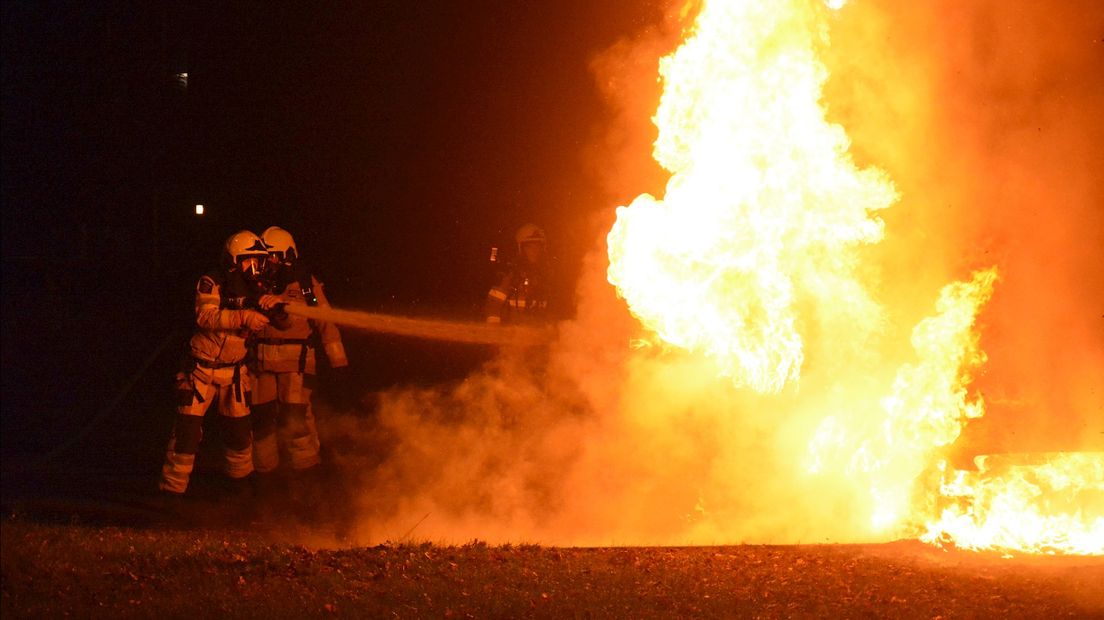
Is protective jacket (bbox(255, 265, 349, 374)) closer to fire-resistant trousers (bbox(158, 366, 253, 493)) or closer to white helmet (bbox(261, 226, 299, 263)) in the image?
white helmet (bbox(261, 226, 299, 263))

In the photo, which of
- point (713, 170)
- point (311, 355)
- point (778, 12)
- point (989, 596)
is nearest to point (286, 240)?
point (311, 355)

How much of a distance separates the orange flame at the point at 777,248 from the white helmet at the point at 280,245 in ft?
11.1

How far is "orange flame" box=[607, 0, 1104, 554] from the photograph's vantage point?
8.02 m

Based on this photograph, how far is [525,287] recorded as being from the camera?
35.8 feet

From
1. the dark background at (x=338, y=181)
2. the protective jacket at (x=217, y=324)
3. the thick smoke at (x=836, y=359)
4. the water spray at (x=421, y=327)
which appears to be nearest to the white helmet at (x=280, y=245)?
the water spray at (x=421, y=327)

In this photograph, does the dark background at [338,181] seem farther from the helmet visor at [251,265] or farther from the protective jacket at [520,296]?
the helmet visor at [251,265]

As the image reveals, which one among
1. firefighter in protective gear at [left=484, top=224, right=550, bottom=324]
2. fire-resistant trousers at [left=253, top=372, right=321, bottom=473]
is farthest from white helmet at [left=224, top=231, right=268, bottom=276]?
firefighter in protective gear at [left=484, top=224, right=550, bottom=324]

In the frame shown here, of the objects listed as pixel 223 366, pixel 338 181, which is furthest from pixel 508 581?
pixel 338 181

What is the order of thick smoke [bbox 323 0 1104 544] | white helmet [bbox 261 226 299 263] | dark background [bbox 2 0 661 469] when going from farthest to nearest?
1. dark background [bbox 2 0 661 469]
2. white helmet [bbox 261 226 299 263]
3. thick smoke [bbox 323 0 1104 544]

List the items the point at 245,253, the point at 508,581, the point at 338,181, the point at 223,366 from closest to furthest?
1. the point at 508,581
2. the point at 223,366
3. the point at 245,253
4. the point at 338,181

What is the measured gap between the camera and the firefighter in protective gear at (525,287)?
35.4ft

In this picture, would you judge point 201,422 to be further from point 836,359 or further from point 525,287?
point 836,359

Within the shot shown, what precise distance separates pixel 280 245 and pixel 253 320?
1.24m

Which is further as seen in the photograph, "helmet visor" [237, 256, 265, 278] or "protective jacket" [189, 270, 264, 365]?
"helmet visor" [237, 256, 265, 278]
